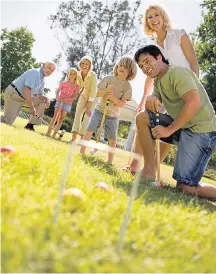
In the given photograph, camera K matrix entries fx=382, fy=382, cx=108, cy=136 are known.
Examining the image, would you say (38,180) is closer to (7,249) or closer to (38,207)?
(38,207)

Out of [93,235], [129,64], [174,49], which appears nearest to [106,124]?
[129,64]

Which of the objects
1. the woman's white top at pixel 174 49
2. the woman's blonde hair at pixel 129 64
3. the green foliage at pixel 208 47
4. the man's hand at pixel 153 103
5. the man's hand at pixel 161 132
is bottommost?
the man's hand at pixel 161 132

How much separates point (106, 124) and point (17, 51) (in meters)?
32.3

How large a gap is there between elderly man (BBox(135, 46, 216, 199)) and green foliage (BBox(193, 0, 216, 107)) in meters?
17.8

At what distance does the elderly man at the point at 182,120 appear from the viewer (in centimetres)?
363

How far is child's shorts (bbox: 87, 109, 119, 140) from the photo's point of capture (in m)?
5.76

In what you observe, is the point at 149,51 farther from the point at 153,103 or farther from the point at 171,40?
the point at 171,40

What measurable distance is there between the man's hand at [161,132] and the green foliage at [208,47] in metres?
18.1

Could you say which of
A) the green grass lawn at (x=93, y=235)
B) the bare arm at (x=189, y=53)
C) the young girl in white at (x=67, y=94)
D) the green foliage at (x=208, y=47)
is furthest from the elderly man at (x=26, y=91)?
Answer: the green foliage at (x=208, y=47)

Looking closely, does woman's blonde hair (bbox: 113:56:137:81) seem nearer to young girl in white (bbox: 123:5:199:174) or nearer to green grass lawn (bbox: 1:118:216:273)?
young girl in white (bbox: 123:5:199:174)

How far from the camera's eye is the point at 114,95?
5691 millimetres

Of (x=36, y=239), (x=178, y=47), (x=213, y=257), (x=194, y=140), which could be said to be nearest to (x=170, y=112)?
(x=194, y=140)

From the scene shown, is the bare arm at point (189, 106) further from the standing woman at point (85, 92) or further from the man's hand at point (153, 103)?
the standing woman at point (85, 92)

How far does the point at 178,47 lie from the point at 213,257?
3.21 m
